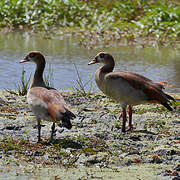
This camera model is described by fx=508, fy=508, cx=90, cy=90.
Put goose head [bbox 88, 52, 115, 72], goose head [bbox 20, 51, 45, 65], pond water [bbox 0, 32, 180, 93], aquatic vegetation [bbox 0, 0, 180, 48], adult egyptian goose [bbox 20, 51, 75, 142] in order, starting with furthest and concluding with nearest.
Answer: aquatic vegetation [bbox 0, 0, 180, 48] → pond water [bbox 0, 32, 180, 93] → goose head [bbox 88, 52, 115, 72] → goose head [bbox 20, 51, 45, 65] → adult egyptian goose [bbox 20, 51, 75, 142]

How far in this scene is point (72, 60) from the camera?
39.2ft

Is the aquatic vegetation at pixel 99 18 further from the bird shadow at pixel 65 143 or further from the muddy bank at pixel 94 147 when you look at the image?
the bird shadow at pixel 65 143

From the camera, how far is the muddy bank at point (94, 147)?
5.22 m

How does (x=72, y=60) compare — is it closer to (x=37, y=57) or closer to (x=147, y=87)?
(x=37, y=57)

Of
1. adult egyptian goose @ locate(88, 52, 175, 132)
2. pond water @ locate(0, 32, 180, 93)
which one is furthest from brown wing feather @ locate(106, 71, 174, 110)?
pond water @ locate(0, 32, 180, 93)

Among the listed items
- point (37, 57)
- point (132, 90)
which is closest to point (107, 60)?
point (132, 90)

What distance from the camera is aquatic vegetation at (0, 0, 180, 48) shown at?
1546 centimetres

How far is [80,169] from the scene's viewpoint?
17.3ft

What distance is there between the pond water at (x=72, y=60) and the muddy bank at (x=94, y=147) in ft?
7.11

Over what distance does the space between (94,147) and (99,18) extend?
11302 millimetres

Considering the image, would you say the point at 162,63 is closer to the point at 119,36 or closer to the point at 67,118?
the point at 119,36

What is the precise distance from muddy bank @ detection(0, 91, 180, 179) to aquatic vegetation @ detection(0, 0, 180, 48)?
7976mm

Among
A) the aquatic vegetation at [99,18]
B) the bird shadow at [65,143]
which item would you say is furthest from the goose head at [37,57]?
the aquatic vegetation at [99,18]

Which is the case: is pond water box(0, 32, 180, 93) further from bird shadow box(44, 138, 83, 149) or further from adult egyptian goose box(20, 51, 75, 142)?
bird shadow box(44, 138, 83, 149)
